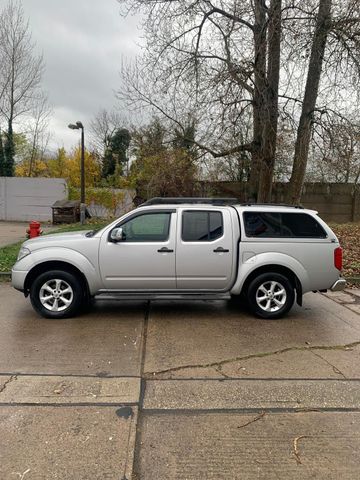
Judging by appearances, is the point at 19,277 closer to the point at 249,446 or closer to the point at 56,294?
the point at 56,294

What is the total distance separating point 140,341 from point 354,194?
20.2 m

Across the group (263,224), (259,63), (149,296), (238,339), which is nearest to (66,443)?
(238,339)

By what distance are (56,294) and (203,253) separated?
2.21m

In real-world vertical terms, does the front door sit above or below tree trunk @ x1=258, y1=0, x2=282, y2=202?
below

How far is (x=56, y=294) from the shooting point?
18.9 ft

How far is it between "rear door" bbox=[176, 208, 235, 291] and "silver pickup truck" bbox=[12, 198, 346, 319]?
0.6 inches

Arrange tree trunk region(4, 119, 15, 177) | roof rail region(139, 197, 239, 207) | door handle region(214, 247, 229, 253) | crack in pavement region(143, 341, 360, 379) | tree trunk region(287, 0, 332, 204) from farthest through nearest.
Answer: tree trunk region(4, 119, 15, 177), tree trunk region(287, 0, 332, 204), roof rail region(139, 197, 239, 207), door handle region(214, 247, 229, 253), crack in pavement region(143, 341, 360, 379)

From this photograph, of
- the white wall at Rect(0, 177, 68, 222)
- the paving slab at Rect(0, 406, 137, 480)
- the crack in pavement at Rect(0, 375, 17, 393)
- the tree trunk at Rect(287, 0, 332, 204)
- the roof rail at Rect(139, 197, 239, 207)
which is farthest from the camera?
the white wall at Rect(0, 177, 68, 222)

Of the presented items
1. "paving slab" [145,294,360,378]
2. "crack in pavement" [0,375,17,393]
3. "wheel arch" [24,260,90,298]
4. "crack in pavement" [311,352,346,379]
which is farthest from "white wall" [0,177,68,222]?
"crack in pavement" [311,352,346,379]

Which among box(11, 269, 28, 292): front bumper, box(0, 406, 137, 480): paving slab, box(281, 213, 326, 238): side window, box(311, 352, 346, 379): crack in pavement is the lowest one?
box(0, 406, 137, 480): paving slab

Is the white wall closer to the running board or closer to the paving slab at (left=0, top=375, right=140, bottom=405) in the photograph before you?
the running board

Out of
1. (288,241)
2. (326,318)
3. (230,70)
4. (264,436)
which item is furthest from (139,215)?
(230,70)

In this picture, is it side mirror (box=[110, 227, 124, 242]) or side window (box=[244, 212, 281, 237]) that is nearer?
side mirror (box=[110, 227, 124, 242])

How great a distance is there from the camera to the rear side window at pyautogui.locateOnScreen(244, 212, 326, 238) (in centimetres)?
600
